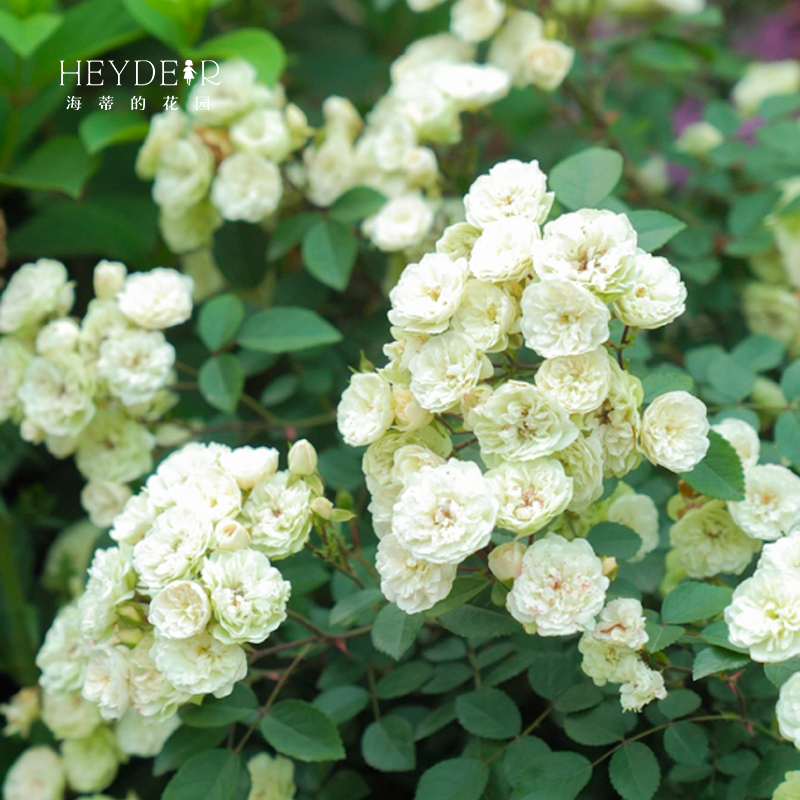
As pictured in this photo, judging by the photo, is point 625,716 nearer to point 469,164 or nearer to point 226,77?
point 469,164

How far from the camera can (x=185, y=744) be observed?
0.90 metres

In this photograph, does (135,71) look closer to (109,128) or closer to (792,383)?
(109,128)

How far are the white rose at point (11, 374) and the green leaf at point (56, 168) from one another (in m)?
0.26

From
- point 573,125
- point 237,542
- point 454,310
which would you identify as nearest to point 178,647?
point 237,542

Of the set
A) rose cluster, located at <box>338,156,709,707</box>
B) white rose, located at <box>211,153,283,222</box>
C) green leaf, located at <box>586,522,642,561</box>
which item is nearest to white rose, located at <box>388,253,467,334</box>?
rose cluster, located at <box>338,156,709,707</box>

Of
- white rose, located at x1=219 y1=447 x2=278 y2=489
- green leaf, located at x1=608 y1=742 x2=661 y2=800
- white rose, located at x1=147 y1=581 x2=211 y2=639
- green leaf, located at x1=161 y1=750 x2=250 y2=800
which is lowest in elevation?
green leaf, located at x1=161 y1=750 x2=250 y2=800

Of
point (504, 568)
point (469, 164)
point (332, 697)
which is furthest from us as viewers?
point (469, 164)

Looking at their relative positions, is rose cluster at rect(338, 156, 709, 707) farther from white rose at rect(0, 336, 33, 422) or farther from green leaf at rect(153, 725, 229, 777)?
white rose at rect(0, 336, 33, 422)

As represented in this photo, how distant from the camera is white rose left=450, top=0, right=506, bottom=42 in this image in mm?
1439

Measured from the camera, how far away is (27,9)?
129 cm

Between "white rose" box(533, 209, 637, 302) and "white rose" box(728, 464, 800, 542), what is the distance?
26 cm

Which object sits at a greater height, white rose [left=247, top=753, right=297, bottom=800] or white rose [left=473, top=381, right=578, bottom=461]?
white rose [left=473, top=381, right=578, bottom=461]

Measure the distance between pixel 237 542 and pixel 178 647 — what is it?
11cm

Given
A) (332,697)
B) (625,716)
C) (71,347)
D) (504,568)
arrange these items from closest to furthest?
(504,568) < (625,716) < (332,697) < (71,347)
